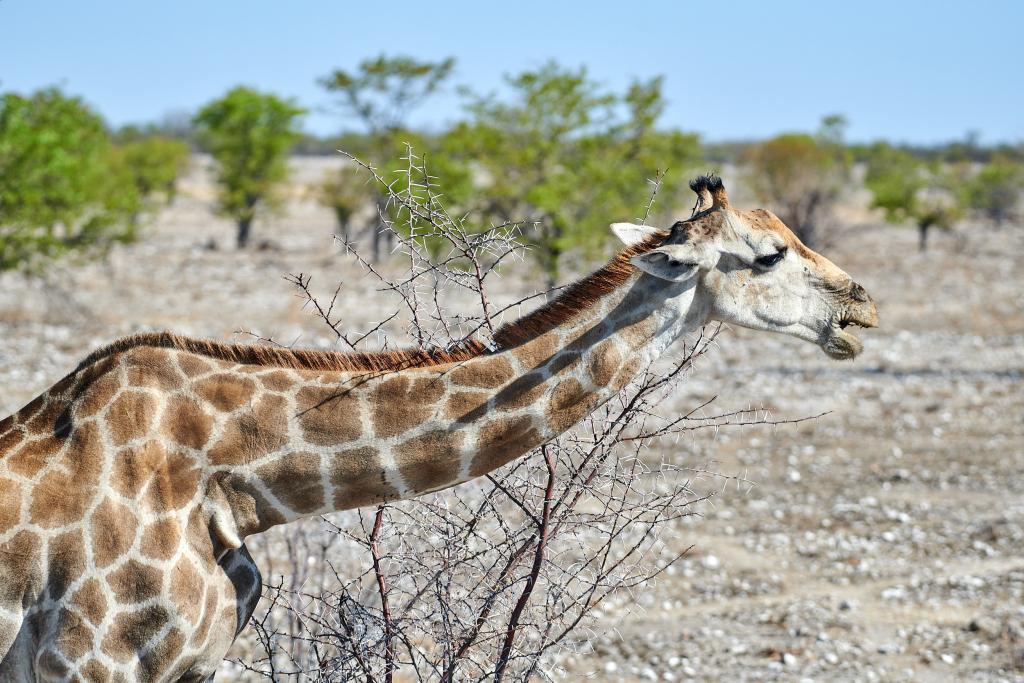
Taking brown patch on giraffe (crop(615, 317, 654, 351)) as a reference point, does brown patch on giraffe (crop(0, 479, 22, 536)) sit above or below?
below

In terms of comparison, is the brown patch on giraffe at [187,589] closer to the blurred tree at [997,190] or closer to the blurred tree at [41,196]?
the blurred tree at [41,196]

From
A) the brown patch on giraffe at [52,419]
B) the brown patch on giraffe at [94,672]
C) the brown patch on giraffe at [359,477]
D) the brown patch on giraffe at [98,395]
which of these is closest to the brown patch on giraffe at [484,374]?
the brown patch on giraffe at [359,477]

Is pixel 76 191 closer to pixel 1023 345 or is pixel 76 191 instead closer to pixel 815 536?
pixel 815 536

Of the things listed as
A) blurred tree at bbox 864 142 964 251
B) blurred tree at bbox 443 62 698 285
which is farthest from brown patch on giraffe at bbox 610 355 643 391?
blurred tree at bbox 864 142 964 251

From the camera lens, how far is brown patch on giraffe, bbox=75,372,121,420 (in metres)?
4.13

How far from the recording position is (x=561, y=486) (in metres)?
4.92

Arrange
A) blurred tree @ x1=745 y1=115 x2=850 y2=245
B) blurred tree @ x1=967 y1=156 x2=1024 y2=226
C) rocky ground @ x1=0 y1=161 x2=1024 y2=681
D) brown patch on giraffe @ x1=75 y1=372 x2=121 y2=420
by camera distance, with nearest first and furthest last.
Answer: brown patch on giraffe @ x1=75 y1=372 x2=121 y2=420 < rocky ground @ x1=0 y1=161 x2=1024 y2=681 < blurred tree @ x1=745 y1=115 x2=850 y2=245 < blurred tree @ x1=967 y1=156 x2=1024 y2=226

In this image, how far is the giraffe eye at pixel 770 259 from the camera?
4348mm

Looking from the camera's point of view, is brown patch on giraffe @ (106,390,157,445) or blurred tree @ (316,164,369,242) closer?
brown patch on giraffe @ (106,390,157,445)

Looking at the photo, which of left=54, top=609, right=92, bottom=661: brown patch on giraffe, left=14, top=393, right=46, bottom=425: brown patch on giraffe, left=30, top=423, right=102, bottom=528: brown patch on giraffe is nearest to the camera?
left=54, top=609, right=92, bottom=661: brown patch on giraffe

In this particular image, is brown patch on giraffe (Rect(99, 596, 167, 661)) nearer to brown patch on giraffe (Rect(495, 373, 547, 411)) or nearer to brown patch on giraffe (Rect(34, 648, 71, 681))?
brown patch on giraffe (Rect(34, 648, 71, 681))

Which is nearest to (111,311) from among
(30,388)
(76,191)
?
(76,191)

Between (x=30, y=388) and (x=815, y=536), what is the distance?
1109 centimetres

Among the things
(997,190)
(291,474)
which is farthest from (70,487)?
(997,190)
